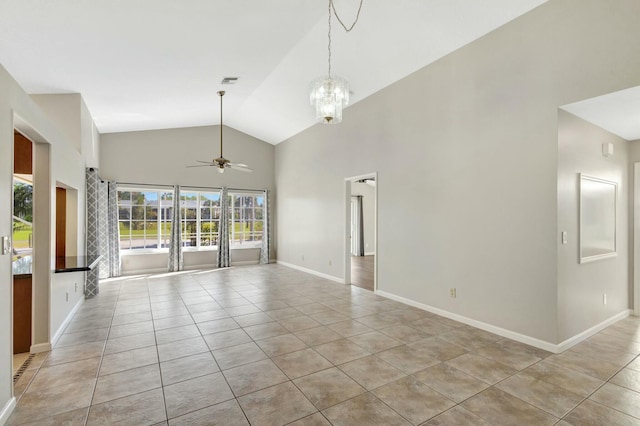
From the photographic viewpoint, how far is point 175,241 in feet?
25.4

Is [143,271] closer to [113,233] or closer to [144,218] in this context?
[113,233]

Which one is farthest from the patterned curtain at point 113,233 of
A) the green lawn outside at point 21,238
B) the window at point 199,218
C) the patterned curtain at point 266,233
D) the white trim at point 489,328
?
the white trim at point 489,328

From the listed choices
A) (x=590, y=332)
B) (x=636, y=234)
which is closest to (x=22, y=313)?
(x=590, y=332)

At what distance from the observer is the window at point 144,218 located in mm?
7492

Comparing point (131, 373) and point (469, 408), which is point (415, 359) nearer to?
point (469, 408)

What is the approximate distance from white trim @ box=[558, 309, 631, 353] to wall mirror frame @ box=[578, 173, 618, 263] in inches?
31.0

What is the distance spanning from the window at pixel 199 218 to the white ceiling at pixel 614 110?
24.8 ft

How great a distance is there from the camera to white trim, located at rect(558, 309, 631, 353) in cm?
326

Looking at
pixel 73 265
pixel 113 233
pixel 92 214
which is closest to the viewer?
pixel 73 265

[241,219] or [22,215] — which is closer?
[22,215]

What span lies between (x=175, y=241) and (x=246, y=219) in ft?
6.59

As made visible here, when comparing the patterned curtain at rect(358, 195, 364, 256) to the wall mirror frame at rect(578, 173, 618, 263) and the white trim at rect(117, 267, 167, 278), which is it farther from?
the wall mirror frame at rect(578, 173, 618, 263)

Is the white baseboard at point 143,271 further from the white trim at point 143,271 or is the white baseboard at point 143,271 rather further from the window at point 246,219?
the window at point 246,219

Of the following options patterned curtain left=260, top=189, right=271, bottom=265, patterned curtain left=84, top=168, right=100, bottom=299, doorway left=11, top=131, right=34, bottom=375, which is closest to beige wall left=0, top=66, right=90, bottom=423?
doorway left=11, top=131, right=34, bottom=375
